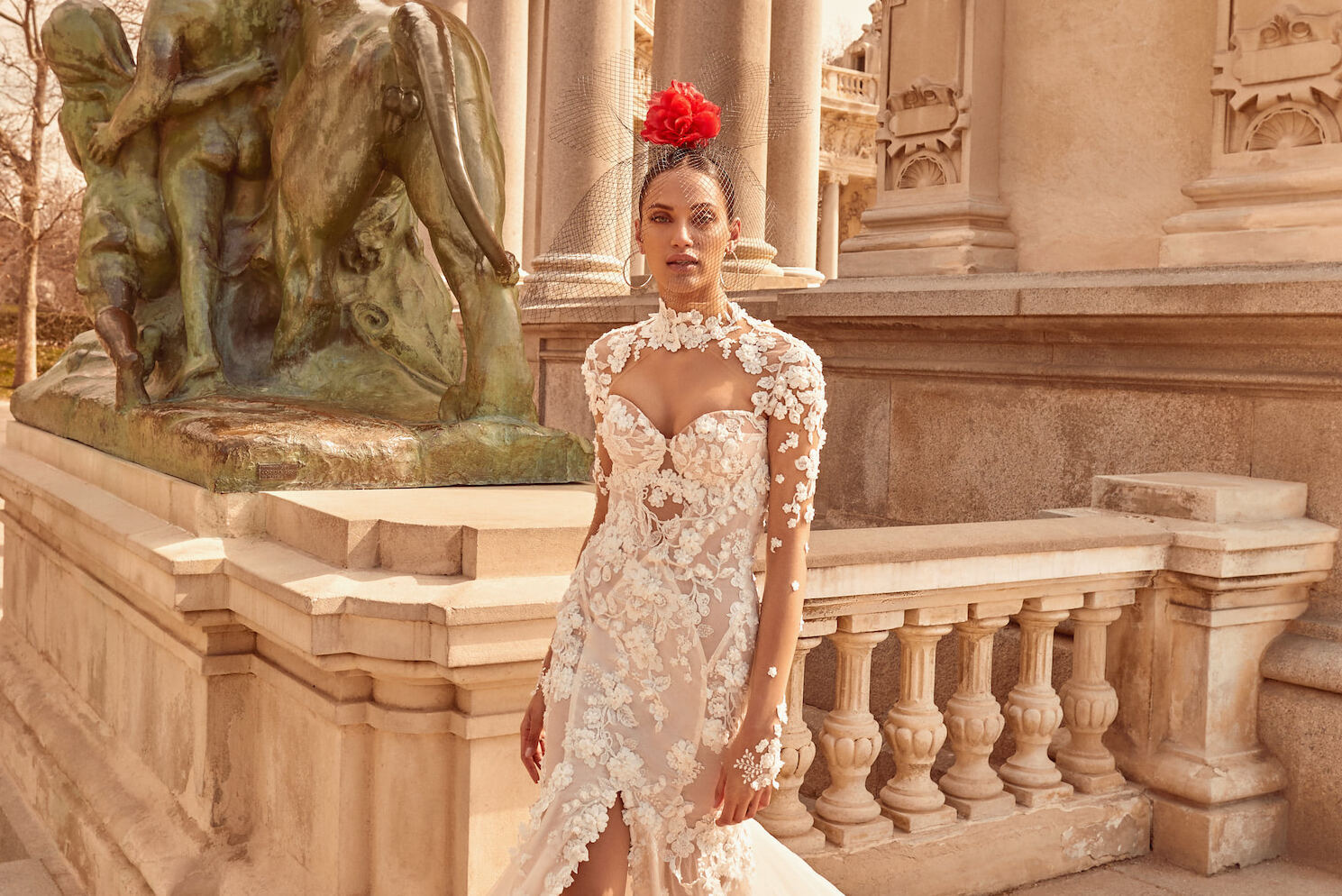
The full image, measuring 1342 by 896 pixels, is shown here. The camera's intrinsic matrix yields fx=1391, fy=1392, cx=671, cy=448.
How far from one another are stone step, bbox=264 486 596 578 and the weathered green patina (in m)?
0.33

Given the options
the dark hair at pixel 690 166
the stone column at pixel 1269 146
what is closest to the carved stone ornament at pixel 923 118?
the stone column at pixel 1269 146

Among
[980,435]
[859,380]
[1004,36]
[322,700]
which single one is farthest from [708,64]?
[322,700]

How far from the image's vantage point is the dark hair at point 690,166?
9.08 ft

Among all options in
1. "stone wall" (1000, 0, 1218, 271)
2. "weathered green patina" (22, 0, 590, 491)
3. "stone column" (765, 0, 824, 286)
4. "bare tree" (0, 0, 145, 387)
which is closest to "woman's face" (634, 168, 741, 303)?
"weathered green patina" (22, 0, 590, 491)

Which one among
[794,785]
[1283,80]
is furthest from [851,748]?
[1283,80]

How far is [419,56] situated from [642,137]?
1906mm

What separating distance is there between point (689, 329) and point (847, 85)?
35137mm

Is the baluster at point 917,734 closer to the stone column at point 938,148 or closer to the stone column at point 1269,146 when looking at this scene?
the stone column at point 1269,146

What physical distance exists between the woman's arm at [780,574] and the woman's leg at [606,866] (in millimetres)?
213

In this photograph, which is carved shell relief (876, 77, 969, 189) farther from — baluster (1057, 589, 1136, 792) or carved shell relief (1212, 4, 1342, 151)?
baluster (1057, 589, 1136, 792)

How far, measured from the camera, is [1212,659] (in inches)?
184

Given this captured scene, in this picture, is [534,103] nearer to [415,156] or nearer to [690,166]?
[415,156]

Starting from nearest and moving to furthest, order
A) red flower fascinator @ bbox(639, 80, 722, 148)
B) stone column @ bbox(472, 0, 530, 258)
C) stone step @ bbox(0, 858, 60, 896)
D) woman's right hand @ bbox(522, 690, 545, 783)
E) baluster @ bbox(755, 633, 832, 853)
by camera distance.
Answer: red flower fascinator @ bbox(639, 80, 722, 148)
woman's right hand @ bbox(522, 690, 545, 783)
baluster @ bbox(755, 633, 832, 853)
stone step @ bbox(0, 858, 60, 896)
stone column @ bbox(472, 0, 530, 258)

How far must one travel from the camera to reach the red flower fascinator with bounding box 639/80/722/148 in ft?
8.97
